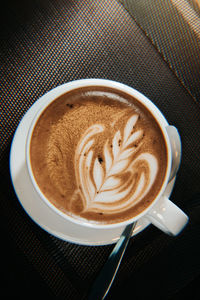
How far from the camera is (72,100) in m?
0.67

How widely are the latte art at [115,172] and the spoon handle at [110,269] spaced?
3.3 inches

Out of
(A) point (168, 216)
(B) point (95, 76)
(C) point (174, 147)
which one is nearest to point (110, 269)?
(A) point (168, 216)

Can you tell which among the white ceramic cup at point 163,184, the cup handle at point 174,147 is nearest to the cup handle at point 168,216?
the white ceramic cup at point 163,184

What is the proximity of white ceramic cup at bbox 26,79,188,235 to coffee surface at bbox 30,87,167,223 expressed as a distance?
17mm

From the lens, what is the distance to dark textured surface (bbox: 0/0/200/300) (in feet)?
2.31

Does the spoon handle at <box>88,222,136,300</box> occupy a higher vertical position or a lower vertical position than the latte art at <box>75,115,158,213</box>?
lower

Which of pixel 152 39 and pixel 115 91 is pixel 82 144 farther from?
pixel 152 39

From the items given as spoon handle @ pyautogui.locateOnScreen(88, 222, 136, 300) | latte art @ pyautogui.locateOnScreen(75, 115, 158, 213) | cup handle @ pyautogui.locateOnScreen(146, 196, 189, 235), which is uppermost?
latte art @ pyautogui.locateOnScreen(75, 115, 158, 213)

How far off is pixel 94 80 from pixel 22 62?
0.78 feet

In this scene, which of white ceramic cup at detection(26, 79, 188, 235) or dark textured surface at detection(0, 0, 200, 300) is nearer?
white ceramic cup at detection(26, 79, 188, 235)

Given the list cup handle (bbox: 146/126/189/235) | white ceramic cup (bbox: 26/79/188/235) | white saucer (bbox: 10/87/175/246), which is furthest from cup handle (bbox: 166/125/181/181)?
white saucer (bbox: 10/87/175/246)

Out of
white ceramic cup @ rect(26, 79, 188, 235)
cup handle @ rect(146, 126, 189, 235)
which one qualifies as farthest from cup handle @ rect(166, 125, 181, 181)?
cup handle @ rect(146, 126, 189, 235)

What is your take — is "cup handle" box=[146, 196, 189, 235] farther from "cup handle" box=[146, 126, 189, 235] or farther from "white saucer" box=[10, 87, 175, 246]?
"white saucer" box=[10, 87, 175, 246]

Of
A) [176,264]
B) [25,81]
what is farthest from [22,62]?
[176,264]
